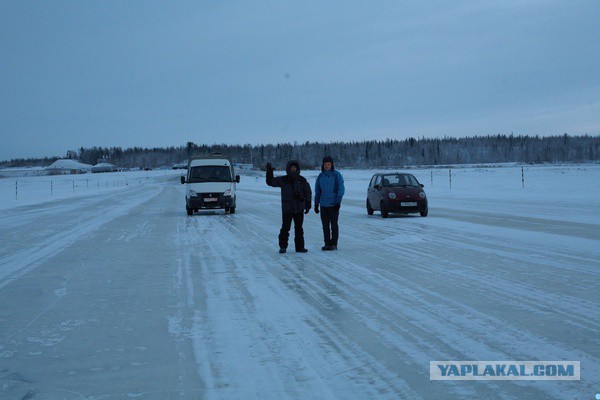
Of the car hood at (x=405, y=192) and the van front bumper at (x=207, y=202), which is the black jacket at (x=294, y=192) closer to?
the car hood at (x=405, y=192)

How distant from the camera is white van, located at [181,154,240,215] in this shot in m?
24.5

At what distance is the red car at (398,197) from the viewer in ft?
70.4

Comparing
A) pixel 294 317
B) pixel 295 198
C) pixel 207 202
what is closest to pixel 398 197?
pixel 207 202

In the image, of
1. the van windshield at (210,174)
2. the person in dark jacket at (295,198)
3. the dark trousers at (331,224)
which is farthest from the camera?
the van windshield at (210,174)

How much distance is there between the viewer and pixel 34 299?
27.6 feet

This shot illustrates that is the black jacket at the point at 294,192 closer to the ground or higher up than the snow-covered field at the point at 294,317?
higher up

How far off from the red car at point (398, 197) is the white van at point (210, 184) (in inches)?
228

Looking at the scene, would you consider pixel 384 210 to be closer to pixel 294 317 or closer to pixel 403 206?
pixel 403 206

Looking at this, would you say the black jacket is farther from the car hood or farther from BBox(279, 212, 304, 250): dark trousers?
the car hood

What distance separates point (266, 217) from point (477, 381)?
18391 millimetres

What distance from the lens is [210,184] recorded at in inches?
981

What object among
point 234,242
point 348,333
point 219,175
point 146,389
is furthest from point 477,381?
point 219,175

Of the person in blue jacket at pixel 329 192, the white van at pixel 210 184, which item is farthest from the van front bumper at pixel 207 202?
the person in blue jacket at pixel 329 192

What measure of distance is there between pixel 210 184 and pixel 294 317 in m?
18.4
